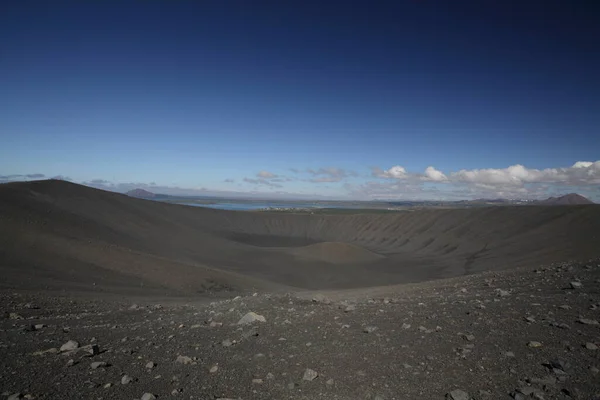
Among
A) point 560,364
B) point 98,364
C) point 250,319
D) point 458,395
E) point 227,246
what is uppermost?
point 560,364

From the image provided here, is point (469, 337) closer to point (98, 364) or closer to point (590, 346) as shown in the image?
point (590, 346)

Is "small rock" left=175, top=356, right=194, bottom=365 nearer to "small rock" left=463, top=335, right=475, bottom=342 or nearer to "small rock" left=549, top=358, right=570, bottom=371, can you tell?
"small rock" left=463, top=335, right=475, bottom=342

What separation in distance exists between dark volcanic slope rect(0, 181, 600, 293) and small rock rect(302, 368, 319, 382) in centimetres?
1533

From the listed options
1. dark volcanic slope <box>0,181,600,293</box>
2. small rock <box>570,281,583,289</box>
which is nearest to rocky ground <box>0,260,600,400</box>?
small rock <box>570,281,583,289</box>

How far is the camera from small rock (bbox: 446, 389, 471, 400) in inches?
159

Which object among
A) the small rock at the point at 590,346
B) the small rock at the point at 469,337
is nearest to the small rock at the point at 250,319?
the small rock at the point at 469,337

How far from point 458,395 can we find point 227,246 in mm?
47183

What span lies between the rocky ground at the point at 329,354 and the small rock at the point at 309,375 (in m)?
0.02

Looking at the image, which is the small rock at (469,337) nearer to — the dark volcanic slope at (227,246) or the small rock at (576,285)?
the small rock at (576,285)

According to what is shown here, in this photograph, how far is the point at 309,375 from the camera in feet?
15.7

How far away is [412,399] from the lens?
13.6ft

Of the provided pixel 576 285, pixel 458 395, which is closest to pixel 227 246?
pixel 576 285

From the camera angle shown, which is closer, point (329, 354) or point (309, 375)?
point (309, 375)

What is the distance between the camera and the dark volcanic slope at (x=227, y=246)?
821 inches
